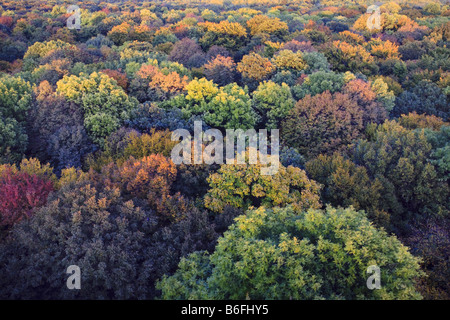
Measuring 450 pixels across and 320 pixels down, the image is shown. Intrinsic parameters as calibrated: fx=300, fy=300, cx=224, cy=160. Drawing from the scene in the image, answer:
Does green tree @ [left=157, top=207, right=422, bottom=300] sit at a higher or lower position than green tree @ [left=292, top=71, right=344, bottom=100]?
lower

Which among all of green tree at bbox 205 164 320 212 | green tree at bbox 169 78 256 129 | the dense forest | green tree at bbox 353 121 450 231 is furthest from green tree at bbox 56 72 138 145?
green tree at bbox 353 121 450 231

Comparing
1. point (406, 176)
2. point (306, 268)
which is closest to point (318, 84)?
point (406, 176)

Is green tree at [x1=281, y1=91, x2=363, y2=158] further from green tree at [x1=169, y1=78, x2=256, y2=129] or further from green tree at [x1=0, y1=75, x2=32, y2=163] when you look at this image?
green tree at [x1=0, y1=75, x2=32, y2=163]

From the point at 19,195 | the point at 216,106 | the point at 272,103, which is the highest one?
the point at 216,106

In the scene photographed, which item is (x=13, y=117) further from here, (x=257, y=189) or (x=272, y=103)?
(x=272, y=103)

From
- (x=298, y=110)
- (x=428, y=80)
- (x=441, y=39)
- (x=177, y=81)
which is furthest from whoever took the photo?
(x=441, y=39)

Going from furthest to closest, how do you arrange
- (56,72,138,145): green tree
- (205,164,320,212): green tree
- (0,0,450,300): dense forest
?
(56,72,138,145): green tree → (205,164,320,212): green tree → (0,0,450,300): dense forest

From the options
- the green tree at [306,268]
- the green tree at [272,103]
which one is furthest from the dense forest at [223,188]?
the green tree at [272,103]
